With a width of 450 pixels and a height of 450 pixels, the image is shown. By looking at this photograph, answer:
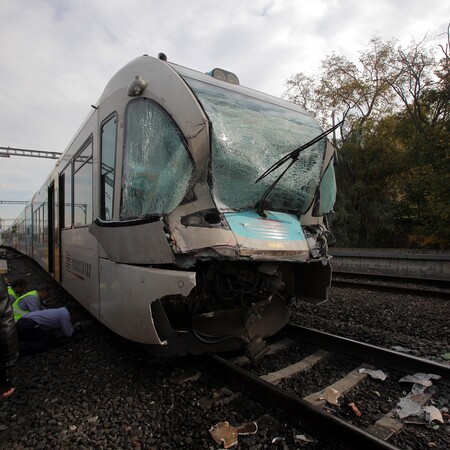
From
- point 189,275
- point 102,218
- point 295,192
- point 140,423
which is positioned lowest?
point 140,423

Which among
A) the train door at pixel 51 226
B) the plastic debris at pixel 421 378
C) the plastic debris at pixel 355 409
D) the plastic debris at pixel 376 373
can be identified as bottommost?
the plastic debris at pixel 355 409

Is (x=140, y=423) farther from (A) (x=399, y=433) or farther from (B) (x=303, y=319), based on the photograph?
(B) (x=303, y=319)

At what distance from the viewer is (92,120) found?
15.4ft

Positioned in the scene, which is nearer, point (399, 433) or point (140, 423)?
point (399, 433)

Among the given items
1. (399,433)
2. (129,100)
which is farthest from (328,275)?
(129,100)

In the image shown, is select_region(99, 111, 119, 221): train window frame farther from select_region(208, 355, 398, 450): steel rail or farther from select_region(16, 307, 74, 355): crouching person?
select_region(208, 355, 398, 450): steel rail

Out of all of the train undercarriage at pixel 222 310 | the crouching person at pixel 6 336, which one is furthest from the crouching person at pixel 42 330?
the train undercarriage at pixel 222 310

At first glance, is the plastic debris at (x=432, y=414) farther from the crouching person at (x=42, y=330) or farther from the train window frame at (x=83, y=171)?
the crouching person at (x=42, y=330)

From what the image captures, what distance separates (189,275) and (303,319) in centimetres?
317

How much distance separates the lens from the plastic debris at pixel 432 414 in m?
2.73

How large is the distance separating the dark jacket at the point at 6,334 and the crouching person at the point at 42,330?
5.12 ft

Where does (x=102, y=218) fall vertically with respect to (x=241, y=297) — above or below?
above

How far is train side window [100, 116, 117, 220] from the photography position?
153 inches

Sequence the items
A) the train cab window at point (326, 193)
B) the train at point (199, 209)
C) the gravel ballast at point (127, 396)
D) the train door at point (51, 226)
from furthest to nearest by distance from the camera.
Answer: the train door at point (51, 226) → the train cab window at point (326, 193) → the train at point (199, 209) → the gravel ballast at point (127, 396)
